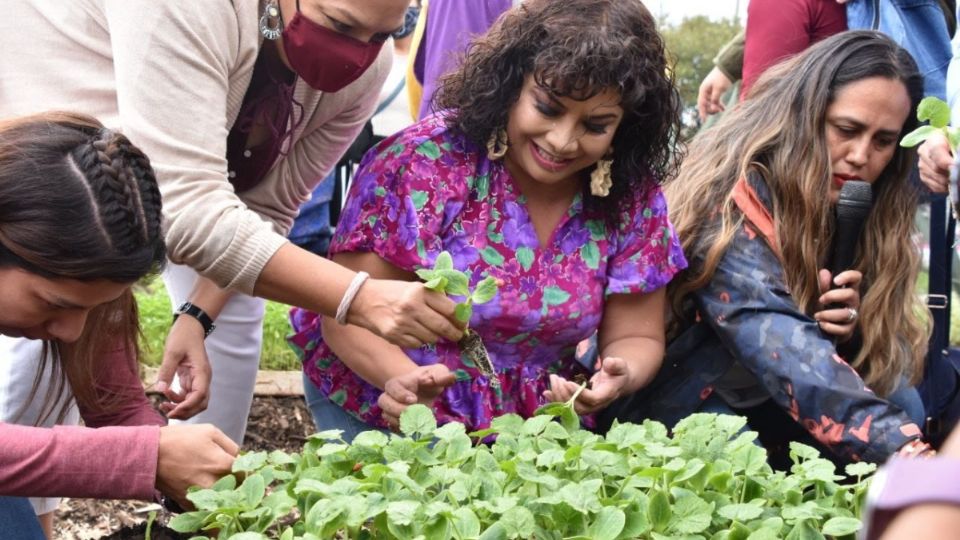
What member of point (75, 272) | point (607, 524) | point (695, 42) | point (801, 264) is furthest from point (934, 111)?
point (695, 42)

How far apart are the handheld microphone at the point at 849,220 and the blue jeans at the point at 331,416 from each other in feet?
3.77

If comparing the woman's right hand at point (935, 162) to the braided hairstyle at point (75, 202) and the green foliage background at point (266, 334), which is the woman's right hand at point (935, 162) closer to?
the braided hairstyle at point (75, 202)

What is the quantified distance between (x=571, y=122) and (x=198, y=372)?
89cm

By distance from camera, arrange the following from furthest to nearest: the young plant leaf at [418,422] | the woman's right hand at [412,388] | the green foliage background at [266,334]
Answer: the green foliage background at [266,334] → the woman's right hand at [412,388] → the young plant leaf at [418,422]

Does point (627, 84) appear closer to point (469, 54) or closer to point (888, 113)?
point (469, 54)

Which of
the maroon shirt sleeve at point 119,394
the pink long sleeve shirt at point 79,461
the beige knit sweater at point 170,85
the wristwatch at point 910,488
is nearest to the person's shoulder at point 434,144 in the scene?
the beige knit sweater at point 170,85

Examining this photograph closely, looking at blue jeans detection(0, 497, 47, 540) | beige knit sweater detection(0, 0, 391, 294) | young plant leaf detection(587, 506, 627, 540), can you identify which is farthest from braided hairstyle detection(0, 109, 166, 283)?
young plant leaf detection(587, 506, 627, 540)

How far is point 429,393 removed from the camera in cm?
242

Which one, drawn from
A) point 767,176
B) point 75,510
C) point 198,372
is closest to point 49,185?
point 198,372

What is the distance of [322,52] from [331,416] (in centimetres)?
80

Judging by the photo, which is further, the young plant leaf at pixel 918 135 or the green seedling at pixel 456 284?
the young plant leaf at pixel 918 135

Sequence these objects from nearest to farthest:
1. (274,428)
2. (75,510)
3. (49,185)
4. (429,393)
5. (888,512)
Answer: (888,512), (49,185), (429,393), (75,510), (274,428)

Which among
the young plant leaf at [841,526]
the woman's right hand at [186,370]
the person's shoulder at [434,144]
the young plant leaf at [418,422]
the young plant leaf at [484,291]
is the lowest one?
the woman's right hand at [186,370]

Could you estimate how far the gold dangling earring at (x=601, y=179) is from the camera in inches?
106
